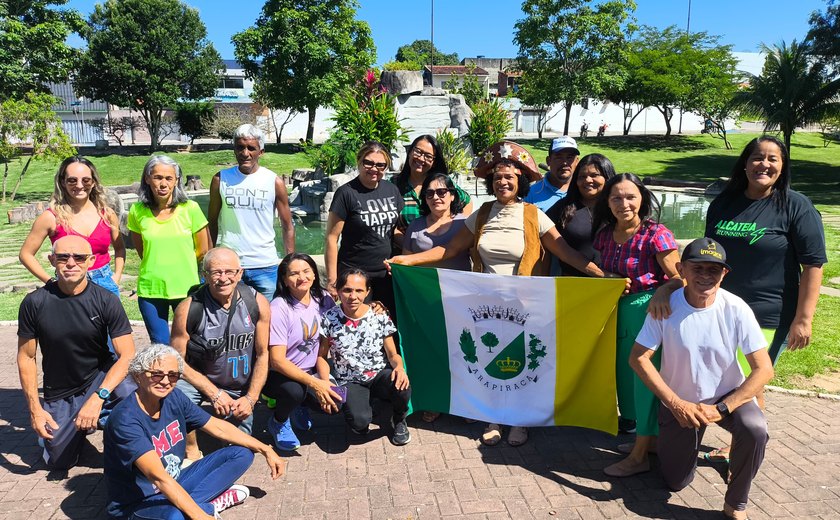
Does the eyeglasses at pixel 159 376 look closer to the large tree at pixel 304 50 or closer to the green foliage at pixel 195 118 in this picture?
the large tree at pixel 304 50

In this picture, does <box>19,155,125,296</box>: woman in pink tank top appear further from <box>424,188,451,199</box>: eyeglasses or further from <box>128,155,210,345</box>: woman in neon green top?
<box>424,188,451,199</box>: eyeglasses

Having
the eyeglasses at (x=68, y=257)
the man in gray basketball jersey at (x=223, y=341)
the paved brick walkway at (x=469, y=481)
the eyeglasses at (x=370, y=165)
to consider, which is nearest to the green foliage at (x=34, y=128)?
the paved brick walkway at (x=469, y=481)

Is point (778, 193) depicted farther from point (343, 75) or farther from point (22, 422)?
point (343, 75)

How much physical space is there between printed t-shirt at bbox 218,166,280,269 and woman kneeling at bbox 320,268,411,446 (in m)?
0.86

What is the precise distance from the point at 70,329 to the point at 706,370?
3.73 metres

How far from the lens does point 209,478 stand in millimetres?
3250

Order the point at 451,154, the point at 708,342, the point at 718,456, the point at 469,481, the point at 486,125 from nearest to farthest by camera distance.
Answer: the point at 708,342
the point at 469,481
the point at 718,456
the point at 451,154
the point at 486,125

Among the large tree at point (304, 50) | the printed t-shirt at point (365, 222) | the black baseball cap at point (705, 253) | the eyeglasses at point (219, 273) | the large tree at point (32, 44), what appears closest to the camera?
the black baseball cap at point (705, 253)

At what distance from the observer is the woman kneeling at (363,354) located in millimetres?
4105

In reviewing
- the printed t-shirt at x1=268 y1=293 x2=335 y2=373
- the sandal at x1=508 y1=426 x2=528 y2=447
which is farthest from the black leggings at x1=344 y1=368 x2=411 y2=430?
the sandal at x1=508 y1=426 x2=528 y2=447

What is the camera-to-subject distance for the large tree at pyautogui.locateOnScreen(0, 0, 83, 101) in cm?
2319

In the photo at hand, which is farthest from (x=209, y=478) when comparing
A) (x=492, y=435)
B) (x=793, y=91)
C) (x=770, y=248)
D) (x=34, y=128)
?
(x=793, y=91)

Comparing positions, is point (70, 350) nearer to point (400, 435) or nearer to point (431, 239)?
point (400, 435)

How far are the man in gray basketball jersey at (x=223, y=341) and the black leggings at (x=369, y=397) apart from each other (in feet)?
1.98
